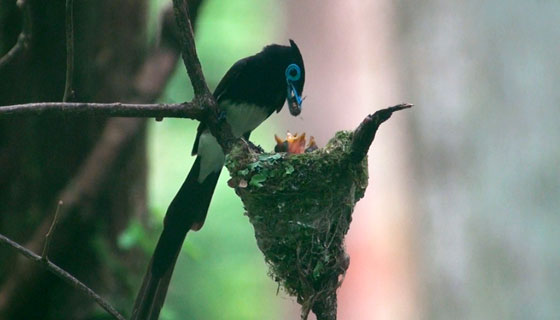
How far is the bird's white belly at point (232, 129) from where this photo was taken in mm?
3061

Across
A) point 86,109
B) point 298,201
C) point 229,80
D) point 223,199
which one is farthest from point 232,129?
point 223,199

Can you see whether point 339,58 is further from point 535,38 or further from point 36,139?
point 36,139

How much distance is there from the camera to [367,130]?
193 centimetres

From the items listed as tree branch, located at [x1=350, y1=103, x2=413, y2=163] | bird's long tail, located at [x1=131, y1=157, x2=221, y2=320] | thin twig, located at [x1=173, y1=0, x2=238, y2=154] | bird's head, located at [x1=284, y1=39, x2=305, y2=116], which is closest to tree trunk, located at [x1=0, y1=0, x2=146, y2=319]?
bird's long tail, located at [x1=131, y1=157, x2=221, y2=320]

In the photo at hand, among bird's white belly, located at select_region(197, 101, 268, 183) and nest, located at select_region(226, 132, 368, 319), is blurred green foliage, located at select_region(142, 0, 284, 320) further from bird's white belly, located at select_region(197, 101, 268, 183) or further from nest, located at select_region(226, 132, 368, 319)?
nest, located at select_region(226, 132, 368, 319)

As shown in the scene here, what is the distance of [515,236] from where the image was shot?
10.9 feet

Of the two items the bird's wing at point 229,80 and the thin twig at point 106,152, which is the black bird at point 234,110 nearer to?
the bird's wing at point 229,80

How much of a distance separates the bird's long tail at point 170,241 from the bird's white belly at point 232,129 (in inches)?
6.5

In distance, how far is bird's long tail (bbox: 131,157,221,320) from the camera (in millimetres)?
2521

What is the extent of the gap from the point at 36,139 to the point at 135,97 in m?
0.49

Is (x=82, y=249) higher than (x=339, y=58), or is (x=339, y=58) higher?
(x=339, y=58)

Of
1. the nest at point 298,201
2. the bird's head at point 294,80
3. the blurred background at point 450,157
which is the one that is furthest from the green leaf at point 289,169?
the blurred background at point 450,157

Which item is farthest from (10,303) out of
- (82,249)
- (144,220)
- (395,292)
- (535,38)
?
(535,38)

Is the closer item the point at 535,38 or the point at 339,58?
the point at 535,38
